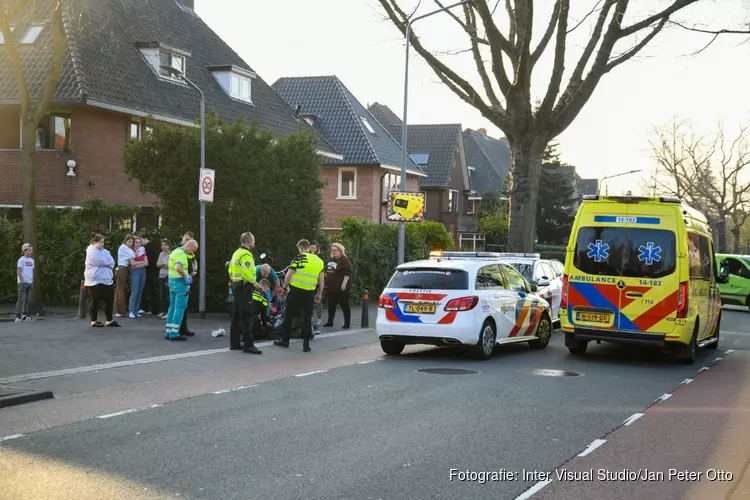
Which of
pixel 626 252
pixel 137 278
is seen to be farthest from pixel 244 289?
pixel 626 252

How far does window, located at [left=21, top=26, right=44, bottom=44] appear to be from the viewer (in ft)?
92.2

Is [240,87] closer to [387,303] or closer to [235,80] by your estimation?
→ [235,80]

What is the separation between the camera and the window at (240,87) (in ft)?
116

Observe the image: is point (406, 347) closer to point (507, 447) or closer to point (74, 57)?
point (507, 447)

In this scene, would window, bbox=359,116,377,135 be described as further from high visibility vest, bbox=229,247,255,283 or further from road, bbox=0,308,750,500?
road, bbox=0,308,750,500

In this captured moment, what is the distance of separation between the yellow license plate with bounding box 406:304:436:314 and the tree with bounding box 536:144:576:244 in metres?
47.3

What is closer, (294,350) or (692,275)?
(692,275)

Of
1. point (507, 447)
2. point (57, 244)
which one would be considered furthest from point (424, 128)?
point (507, 447)

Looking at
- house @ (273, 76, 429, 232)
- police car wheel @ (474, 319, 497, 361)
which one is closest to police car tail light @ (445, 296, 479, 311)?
police car wheel @ (474, 319, 497, 361)

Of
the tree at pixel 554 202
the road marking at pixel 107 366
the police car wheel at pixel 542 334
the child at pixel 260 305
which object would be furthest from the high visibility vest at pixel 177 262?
the tree at pixel 554 202

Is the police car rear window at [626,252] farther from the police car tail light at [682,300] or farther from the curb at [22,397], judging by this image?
the curb at [22,397]

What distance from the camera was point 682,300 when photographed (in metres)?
14.0

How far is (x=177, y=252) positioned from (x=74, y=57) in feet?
44.1

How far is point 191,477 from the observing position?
265 inches
